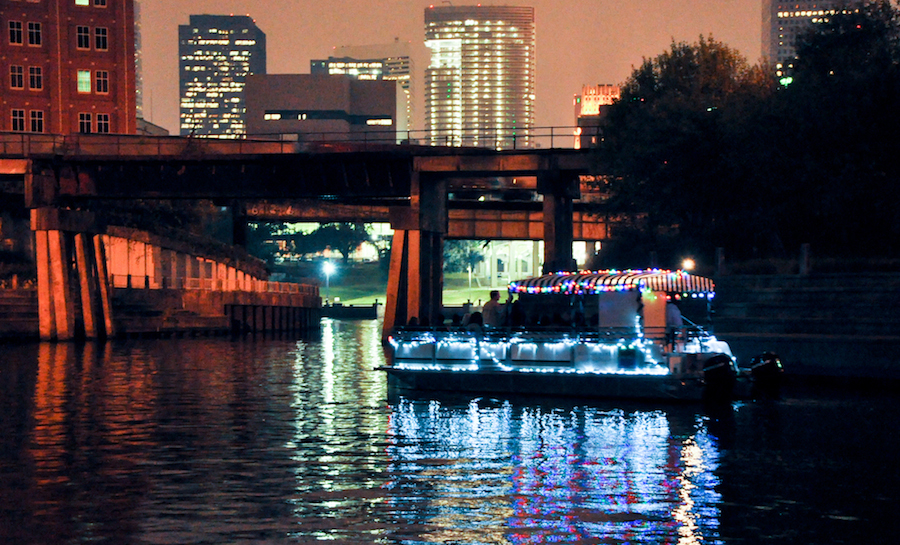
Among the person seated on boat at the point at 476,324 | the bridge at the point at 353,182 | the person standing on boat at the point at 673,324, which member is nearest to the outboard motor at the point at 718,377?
the person standing on boat at the point at 673,324

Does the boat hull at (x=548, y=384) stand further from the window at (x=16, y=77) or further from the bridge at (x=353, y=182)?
the window at (x=16, y=77)

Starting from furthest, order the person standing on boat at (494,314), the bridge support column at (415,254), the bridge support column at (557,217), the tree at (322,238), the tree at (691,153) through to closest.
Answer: the tree at (322,238), the bridge support column at (557,217), the bridge support column at (415,254), the tree at (691,153), the person standing on boat at (494,314)

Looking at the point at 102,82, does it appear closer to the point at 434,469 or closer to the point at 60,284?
the point at 60,284

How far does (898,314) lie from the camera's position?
38.2 metres

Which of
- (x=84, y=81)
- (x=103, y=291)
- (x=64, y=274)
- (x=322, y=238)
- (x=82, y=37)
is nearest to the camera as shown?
(x=64, y=274)

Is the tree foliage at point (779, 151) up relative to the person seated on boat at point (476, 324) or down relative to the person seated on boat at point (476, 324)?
up

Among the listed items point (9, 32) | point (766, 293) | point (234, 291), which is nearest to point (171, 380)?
point (766, 293)

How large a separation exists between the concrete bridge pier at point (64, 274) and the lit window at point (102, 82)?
1597 inches

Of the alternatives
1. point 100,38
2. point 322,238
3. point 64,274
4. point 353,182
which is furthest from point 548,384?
point 322,238

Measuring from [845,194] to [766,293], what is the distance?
23.4 ft

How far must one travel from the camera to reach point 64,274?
221ft

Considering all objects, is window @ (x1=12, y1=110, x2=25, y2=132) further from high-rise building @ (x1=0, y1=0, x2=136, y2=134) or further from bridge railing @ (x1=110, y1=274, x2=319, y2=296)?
bridge railing @ (x1=110, y1=274, x2=319, y2=296)

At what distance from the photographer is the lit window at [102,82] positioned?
10744 centimetres

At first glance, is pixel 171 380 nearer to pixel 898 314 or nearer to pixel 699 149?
pixel 898 314
